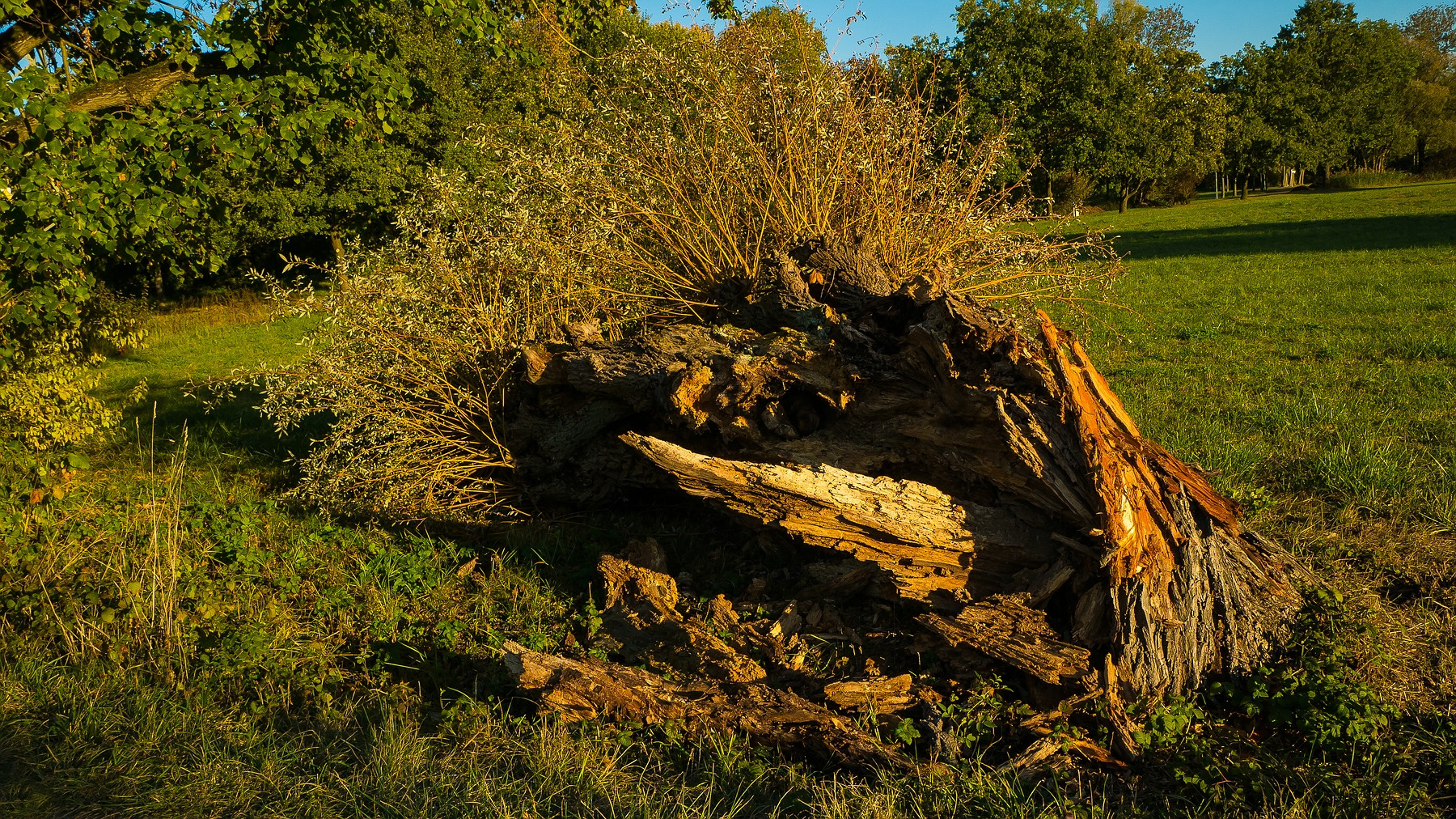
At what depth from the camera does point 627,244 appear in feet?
20.5

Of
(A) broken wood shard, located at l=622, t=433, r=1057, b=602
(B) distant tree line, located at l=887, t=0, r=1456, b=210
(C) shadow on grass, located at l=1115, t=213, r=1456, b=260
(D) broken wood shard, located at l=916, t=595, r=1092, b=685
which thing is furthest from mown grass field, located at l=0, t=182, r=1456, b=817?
(B) distant tree line, located at l=887, t=0, r=1456, b=210

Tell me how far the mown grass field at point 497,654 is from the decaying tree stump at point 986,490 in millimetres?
304

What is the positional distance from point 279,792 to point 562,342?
3.16 m

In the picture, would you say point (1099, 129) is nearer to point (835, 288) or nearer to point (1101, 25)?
point (1101, 25)

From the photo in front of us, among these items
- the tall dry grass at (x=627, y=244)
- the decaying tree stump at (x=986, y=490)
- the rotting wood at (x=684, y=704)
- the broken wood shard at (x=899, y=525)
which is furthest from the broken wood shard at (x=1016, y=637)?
the tall dry grass at (x=627, y=244)

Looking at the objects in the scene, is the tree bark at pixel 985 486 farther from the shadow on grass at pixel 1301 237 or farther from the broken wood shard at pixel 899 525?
the shadow on grass at pixel 1301 237

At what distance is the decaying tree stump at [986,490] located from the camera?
3.68 meters

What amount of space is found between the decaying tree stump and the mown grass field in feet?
1.00

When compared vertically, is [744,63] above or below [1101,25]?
below

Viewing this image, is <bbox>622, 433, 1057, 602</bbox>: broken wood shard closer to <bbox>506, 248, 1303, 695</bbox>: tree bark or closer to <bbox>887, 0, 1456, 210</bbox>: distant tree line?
<bbox>506, 248, 1303, 695</bbox>: tree bark

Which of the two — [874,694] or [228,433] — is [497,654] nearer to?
[874,694]

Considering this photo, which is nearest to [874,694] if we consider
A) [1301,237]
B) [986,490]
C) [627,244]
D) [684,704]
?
[684,704]

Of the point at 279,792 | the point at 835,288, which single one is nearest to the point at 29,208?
the point at 279,792

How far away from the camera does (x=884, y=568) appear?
13.4 feet
